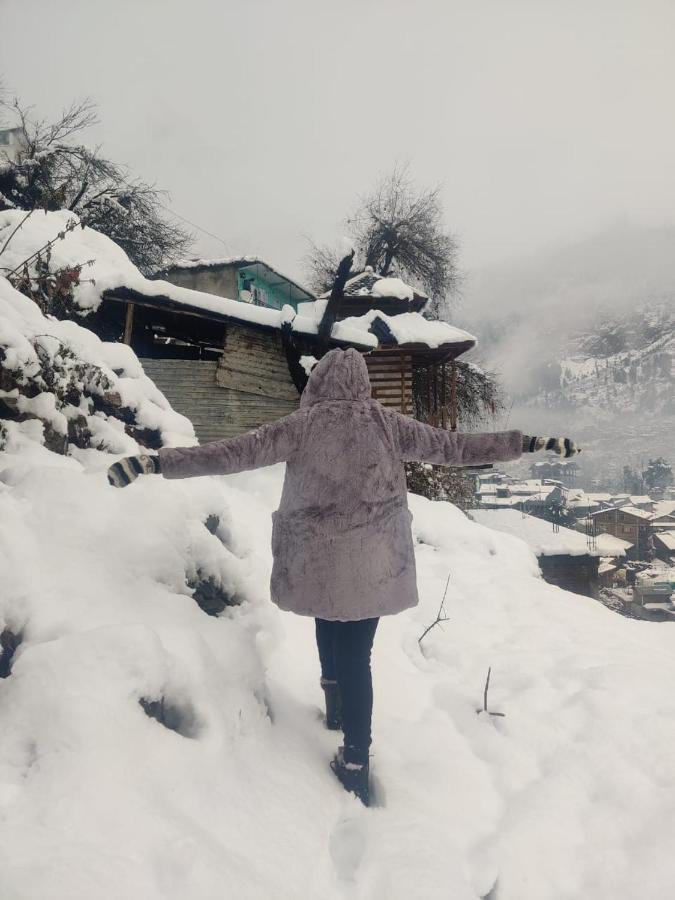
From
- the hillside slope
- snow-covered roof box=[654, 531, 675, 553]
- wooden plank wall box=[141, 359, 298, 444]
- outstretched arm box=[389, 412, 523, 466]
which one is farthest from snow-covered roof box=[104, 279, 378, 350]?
snow-covered roof box=[654, 531, 675, 553]

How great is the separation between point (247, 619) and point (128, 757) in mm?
1238

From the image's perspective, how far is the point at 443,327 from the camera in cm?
1549

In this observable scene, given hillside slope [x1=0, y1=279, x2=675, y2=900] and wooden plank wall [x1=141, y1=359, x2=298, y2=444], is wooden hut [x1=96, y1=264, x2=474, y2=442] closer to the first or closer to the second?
wooden plank wall [x1=141, y1=359, x2=298, y2=444]

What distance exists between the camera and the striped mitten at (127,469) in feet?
5.52

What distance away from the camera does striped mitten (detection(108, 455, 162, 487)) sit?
5.52ft

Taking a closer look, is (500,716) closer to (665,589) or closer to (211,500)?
(211,500)

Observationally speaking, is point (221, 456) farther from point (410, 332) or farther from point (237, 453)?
point (410, 332)

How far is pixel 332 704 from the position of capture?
94.2 inches

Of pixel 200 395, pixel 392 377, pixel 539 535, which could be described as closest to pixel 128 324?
pixel 200 395

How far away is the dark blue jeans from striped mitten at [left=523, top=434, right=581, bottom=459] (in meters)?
0.96

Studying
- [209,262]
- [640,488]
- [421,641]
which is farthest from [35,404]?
[640,488]

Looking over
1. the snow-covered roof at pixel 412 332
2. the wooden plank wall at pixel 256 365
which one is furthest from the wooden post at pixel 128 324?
the snow-covered roof at pixel 412 332

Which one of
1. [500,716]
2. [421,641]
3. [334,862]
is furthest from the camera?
[421,641]

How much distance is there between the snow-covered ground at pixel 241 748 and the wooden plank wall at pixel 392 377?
13.0 metres
